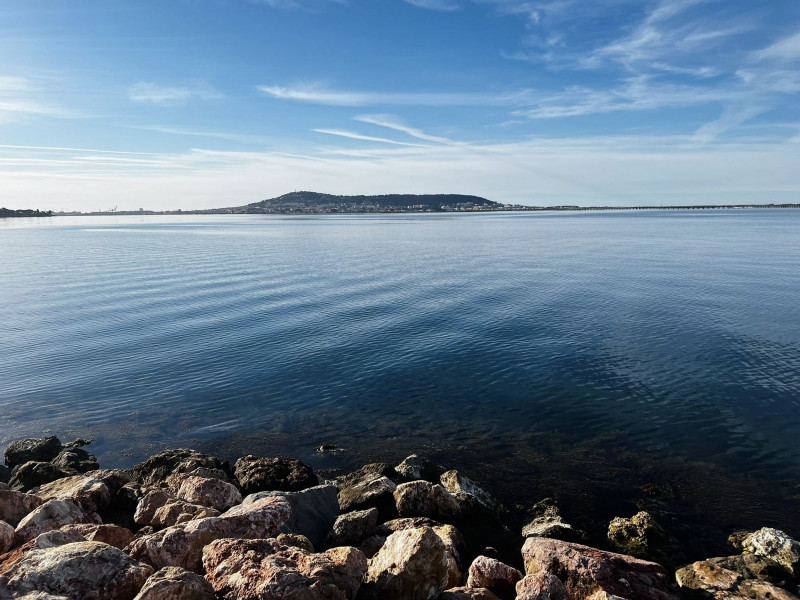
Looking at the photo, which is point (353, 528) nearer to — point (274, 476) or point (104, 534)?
point (274, 476)

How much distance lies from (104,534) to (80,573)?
2.60 metres

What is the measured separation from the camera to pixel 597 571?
1079 centimetres

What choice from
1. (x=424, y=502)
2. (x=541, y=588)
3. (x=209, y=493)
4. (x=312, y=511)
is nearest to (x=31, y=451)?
(x=209, y=493)

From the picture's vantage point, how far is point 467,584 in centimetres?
1123

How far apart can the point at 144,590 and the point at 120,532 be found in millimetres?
3832

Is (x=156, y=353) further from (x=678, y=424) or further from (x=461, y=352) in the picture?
(x=678, y=424)

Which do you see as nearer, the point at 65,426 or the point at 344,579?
the point at 344,579

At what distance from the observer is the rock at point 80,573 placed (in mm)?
8383

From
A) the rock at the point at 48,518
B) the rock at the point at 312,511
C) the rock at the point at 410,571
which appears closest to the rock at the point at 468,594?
the rock at the point at 410,571

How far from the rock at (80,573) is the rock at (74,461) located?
9.57 metres

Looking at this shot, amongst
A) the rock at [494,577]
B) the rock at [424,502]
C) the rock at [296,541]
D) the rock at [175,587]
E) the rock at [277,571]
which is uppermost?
the rock at [175,587]

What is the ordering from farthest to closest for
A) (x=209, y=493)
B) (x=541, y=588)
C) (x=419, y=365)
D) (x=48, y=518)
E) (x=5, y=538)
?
(x=419, y=365) < (x=209, y=493) < (x=48, y=518) < (x=5, y=538) < (x=541, y=588)

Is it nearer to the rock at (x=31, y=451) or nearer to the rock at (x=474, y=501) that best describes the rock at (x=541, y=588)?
the rock at (x=474, y=501)

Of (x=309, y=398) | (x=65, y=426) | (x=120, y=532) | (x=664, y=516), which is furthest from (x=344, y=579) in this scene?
(x=65, y=426)
